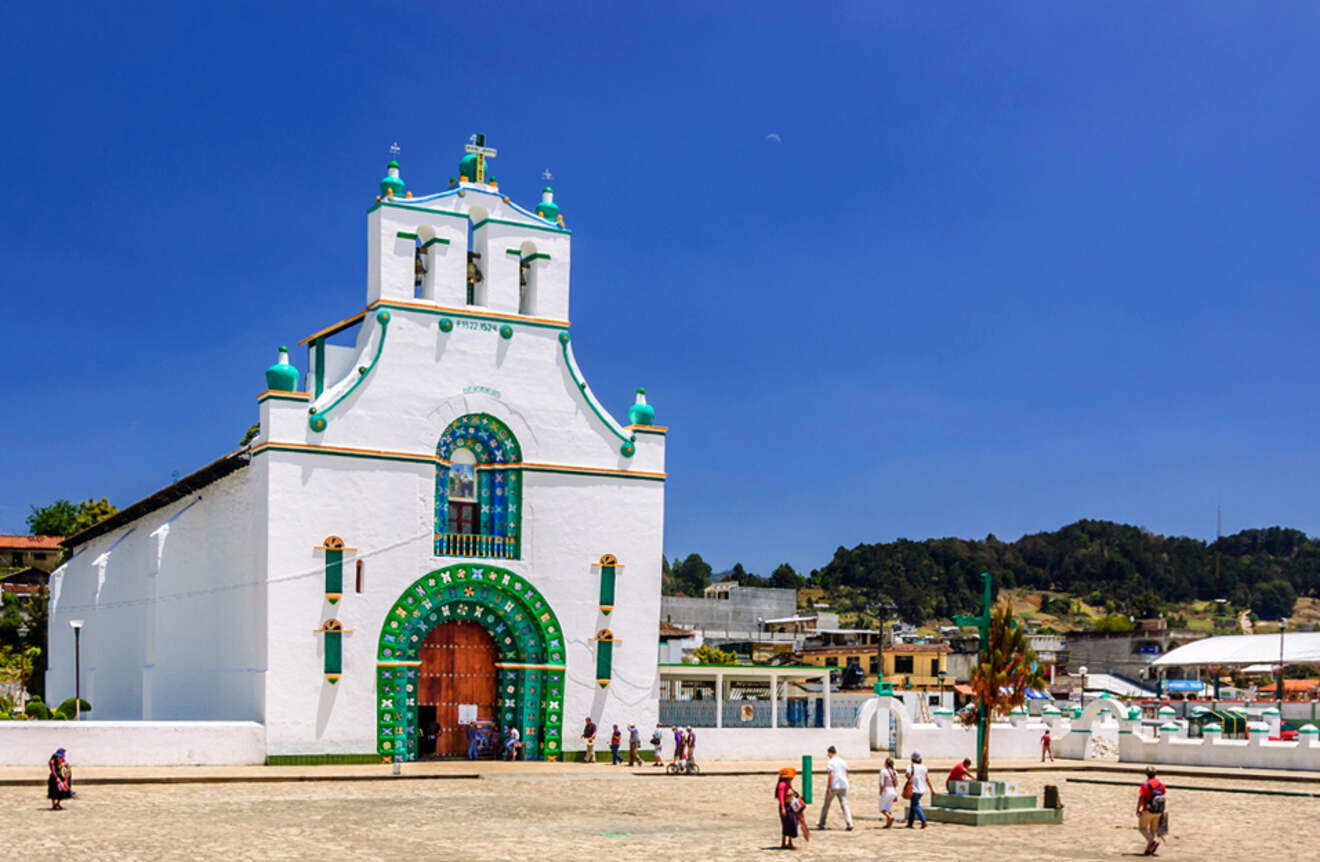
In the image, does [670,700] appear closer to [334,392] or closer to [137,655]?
[334,392]

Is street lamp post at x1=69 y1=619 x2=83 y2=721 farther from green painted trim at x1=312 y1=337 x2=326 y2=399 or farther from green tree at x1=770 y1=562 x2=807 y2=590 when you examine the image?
green tree at x1=770 y1=562 x2=807 y2=590

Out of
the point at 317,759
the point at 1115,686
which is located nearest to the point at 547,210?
the point at 317,759

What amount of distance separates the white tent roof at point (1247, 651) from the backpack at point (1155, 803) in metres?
55.1

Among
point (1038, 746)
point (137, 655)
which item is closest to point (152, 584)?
point (137, 655)

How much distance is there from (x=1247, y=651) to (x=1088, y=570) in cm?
9568

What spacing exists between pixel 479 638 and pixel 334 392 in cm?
662

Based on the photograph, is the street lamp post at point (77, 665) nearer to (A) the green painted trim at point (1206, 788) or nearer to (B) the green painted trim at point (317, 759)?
(B) the green painted trim at point (317, 759)

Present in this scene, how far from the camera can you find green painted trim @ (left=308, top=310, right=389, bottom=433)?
32.3 meters

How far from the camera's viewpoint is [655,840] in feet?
67.6

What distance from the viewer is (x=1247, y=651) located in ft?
251

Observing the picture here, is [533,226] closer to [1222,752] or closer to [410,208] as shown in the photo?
[410,208]

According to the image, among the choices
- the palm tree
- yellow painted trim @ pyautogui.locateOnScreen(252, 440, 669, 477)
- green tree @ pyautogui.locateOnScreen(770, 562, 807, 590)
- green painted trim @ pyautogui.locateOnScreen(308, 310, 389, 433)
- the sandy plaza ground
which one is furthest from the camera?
green tree @ pyautogui.locateOnScreen(770, 562, 807, 590)

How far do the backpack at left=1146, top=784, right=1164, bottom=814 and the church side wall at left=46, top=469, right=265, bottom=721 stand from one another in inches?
721

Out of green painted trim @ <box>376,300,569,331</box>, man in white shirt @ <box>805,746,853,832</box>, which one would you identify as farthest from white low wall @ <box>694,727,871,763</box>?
man in white shirt @ <box>805,746,853,832</box>
